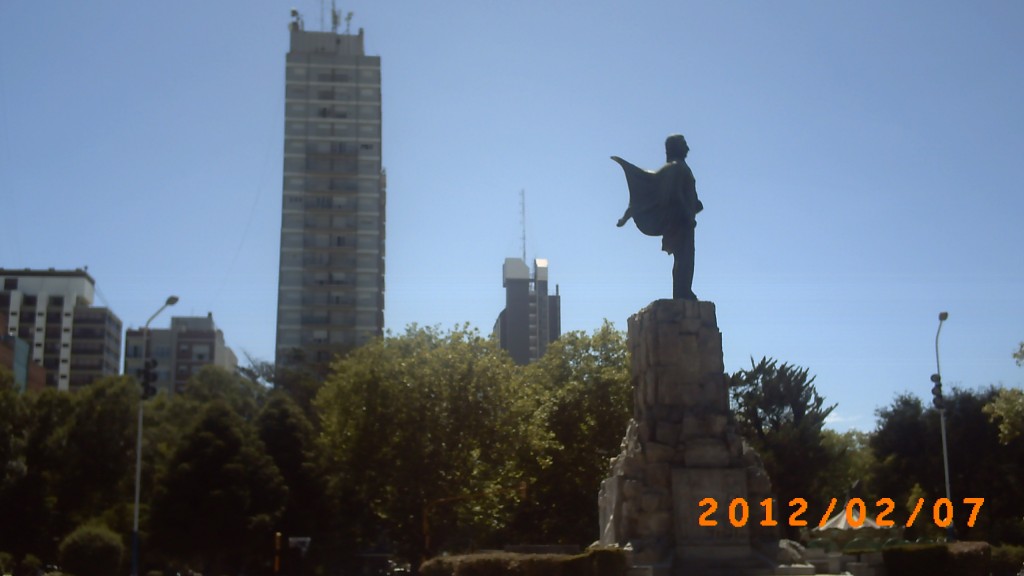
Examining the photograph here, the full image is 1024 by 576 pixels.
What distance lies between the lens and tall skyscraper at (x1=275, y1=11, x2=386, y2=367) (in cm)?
8356

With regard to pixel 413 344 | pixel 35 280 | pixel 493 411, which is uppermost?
pixel 35 280

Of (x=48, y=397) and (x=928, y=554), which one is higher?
(x=48, y=397)

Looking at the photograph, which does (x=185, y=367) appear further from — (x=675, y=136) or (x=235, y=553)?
(x=675, y=136)

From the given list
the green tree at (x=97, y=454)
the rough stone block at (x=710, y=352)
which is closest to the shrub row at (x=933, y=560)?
the rough stone block at (x=710, y=352)

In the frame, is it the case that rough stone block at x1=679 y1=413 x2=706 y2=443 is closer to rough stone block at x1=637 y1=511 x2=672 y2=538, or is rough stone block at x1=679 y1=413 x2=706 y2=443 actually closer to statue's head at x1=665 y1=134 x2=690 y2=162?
rough stone block at x1=637 y1=511 x2=672 y2=538

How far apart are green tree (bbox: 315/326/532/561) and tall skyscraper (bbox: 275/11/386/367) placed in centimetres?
3960

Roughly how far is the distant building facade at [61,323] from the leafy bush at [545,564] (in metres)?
96.7

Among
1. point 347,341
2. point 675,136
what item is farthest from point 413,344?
point 347,341

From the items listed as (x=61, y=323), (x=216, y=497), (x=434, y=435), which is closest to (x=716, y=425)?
(x=434, y=435)

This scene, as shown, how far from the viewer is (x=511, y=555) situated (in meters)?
21.3

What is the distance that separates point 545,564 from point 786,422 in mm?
29965

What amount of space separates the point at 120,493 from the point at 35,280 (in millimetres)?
72902

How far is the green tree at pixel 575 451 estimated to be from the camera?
44.9 m

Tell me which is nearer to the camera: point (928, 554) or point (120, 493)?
point (928, 554)
